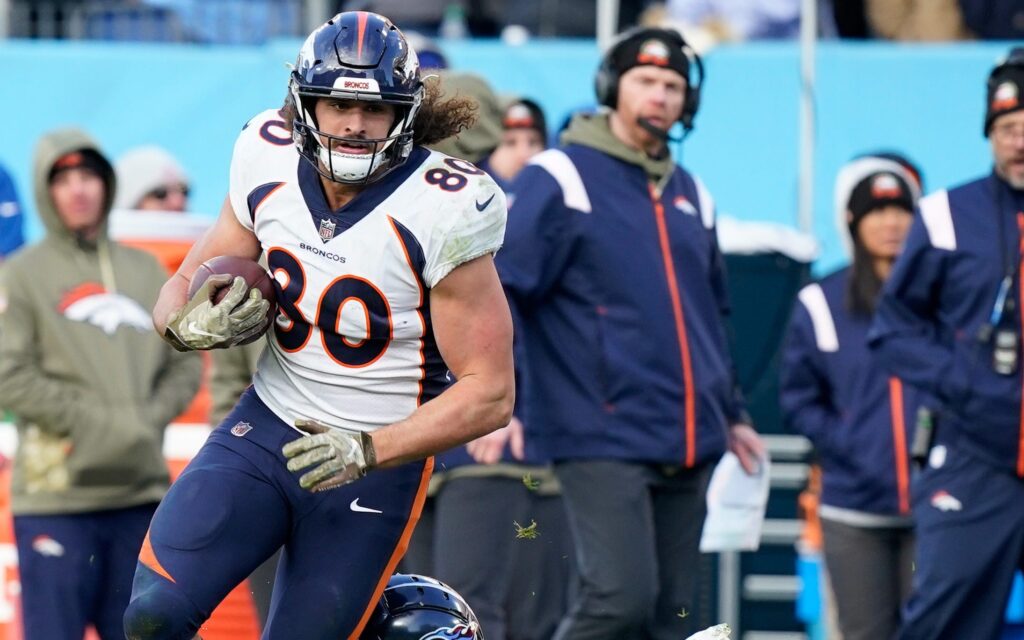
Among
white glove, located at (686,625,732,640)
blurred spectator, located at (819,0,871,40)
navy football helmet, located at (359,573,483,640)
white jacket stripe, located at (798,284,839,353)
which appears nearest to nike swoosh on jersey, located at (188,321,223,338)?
navy football helmet, located at (359,573,483,640)

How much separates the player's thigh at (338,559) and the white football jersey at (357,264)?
187 millimetres

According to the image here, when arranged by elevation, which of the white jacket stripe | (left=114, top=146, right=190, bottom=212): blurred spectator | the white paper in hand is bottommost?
the white paper in hand

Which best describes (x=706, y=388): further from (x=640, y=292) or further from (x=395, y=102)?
(x=395, y=102)

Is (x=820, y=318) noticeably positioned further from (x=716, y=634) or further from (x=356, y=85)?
(x=356, y=85)

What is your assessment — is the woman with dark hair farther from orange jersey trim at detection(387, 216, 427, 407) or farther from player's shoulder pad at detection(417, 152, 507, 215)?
player's shoulder pad at detection(417, 152, 507, 215)

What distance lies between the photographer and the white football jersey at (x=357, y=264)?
466 centimetres

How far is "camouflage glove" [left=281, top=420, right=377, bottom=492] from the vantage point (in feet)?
14.5

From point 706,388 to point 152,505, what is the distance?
6.47 ft

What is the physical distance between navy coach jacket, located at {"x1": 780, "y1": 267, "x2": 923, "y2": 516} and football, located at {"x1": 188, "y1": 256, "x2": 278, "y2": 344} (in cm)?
294

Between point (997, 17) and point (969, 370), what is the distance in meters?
4.31

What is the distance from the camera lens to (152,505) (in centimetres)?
680

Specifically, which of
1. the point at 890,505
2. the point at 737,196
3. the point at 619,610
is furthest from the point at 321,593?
→ the point at 737,196

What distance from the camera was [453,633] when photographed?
515 cm

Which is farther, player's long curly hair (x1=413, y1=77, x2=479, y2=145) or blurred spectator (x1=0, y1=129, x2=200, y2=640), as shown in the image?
blurred spectator (x1=0, y1=129, x2=200, y2=640)
